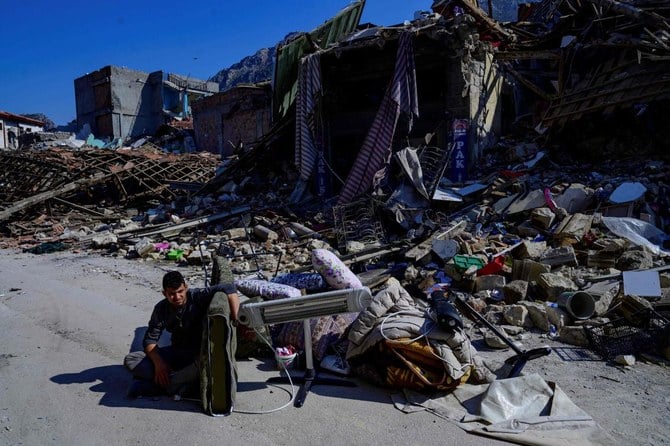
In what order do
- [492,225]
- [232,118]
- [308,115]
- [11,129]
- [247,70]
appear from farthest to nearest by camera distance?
1. [247,70]
2. [11,129]
3. [232,118]
4. [308,115]
5. [492,225]

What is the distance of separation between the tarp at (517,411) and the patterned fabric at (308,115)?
845cm

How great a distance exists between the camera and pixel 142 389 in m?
3.20

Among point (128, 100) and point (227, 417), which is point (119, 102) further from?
point (227, 417)

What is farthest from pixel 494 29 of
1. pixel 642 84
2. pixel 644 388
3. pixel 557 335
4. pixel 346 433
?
pixel 346 433

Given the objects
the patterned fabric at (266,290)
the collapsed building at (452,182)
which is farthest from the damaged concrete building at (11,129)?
the patterned fabric at (266,290)

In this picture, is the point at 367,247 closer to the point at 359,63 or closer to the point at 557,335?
the point at 557,335

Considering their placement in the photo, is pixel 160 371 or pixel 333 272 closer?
pixel 160 371

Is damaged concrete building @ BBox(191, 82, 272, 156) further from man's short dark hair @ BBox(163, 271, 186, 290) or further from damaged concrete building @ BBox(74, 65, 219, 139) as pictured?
man's short dark hair @ BBox(163, 271, 186, 290)

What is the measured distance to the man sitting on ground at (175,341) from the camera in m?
3.19

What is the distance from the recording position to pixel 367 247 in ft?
23.6

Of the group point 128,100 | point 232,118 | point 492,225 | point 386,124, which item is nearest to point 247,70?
point 128,100

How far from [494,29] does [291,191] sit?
707cm

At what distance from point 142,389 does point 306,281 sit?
197cm

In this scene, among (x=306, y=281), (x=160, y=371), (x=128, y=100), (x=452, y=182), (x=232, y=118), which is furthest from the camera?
(x=128, y=100)
